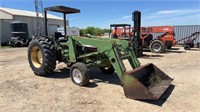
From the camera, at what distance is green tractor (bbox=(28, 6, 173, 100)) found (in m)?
4.86

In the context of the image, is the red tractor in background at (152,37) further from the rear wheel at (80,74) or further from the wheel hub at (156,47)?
the rear wheel at (80,74)

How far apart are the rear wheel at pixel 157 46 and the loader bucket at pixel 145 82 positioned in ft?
29.4

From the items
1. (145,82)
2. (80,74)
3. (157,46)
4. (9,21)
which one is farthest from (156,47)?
(9,21)

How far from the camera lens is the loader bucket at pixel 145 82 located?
15.3 ft

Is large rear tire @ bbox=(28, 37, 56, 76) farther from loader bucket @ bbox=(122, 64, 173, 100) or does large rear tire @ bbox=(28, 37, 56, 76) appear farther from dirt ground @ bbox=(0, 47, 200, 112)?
loader bucket @ bbox=(122, 64, 173, 100)

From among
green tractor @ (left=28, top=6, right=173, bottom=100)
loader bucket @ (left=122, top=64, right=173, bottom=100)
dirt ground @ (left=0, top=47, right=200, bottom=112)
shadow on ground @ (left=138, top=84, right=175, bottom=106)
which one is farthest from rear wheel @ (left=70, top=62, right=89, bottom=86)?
shadow on ground @ (left=138, top=84, right=175, bottom=106)

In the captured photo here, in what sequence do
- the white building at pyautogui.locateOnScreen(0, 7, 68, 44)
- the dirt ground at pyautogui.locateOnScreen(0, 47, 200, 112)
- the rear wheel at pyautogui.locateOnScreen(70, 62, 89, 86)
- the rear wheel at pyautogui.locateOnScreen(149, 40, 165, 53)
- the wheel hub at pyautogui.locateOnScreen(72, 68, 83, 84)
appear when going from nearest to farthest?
the dirt ground at pyautogui.locateOnScreen(0, 47, 200, 112) → the rear wheel at pyautogui.locateOnScreen(70, 62, 89, 86) → the wheel hub at pyautogui.locateOnScreen(72, 68, 83, 84) → the rear wheel at pyautogui.locateOnScreen(149, 40, 165, 53) → the white building at pyautogui.locateOnScreen(0, 7, 68, 44)

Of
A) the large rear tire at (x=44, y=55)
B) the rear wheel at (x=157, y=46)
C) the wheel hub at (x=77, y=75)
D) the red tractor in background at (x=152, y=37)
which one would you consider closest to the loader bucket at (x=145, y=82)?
the wheel hub at (x=77, y=75)

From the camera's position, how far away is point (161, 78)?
586 centimetres

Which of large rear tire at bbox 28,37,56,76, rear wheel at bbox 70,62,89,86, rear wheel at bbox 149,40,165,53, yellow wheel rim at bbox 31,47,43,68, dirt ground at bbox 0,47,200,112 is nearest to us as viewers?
dirt ground at bbox 0,47,200,112

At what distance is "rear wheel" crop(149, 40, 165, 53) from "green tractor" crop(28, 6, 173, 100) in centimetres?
800

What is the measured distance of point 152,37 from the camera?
15820 millimetres

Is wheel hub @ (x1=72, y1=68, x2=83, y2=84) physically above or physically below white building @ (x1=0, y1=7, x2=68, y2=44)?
below

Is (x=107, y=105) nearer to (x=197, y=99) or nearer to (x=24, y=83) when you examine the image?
(x=197, y=99)
